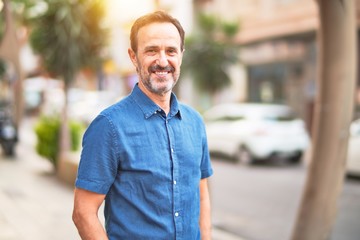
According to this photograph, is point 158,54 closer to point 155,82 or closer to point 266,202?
point 155,82

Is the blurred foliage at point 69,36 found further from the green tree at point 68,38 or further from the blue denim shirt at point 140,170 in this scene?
the blue denim shirt at point 140,170

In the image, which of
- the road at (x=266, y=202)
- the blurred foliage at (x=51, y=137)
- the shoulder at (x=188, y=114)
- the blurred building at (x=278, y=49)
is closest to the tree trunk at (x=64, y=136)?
the blurred foliage at (x=51, y=137)

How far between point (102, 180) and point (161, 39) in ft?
1.96

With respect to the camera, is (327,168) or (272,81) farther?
(272,81)

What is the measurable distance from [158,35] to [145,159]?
1.62ft

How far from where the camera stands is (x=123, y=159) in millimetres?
1998

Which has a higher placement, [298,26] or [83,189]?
[298,26]

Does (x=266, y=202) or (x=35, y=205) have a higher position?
(x=35, y=205)

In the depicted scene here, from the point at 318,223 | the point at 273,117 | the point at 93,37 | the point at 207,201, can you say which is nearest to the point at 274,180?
the point at 273,117

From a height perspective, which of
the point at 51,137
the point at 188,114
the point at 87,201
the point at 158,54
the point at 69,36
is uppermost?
the point at 69,36

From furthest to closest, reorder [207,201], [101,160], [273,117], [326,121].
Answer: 1. [273,117]
2. [326,121]
3. [207,201]
4. [101,160]

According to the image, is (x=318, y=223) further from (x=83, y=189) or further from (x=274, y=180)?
(x=274, y=180)

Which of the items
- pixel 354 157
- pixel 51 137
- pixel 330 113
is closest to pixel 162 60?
pixel 330 113

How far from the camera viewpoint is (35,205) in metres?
7.41
